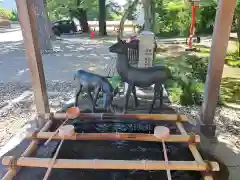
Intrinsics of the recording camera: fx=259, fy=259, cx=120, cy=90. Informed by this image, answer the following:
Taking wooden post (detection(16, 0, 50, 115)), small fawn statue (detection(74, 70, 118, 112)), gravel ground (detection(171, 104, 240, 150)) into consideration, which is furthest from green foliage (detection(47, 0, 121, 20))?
small fawn statue (detection(74, 70, 118, 112))

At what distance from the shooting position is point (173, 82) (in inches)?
203

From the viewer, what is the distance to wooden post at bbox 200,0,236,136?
8.07ft

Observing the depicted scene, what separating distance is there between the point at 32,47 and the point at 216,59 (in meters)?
1.87

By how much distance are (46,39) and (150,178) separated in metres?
8.03

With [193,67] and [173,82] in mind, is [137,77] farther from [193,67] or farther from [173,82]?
[193,67]

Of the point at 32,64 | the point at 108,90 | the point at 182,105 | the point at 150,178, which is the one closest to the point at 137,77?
the point at 108,90

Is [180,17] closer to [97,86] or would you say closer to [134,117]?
[97,86]

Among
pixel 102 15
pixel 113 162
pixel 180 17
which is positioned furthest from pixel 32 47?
pixel 102 15

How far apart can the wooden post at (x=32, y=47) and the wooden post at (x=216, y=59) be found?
5.86ft

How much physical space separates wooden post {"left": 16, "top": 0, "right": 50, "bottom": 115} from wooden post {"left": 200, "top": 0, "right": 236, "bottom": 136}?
5.86ft

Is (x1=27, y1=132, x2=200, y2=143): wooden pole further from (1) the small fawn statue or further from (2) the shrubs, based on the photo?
(2) the shrubs

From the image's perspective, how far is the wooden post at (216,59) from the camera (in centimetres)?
246

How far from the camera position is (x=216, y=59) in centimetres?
262

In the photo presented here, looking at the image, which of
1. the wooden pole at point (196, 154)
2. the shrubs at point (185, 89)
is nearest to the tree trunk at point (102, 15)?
the shrubs at point (185, 89)
